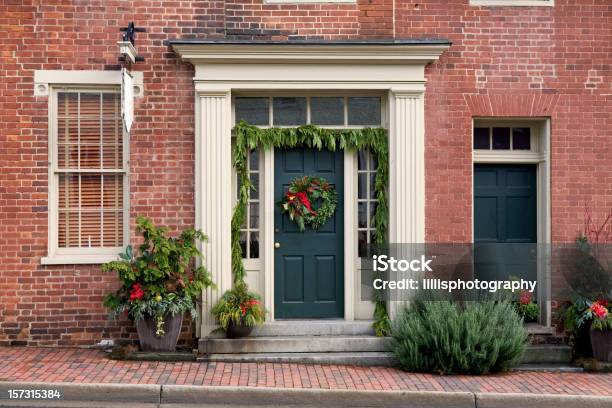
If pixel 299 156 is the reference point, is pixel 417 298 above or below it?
below

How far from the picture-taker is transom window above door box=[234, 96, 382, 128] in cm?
984

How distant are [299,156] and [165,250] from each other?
2.08 meters

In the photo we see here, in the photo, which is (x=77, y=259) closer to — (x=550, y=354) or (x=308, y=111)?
(x=308, y=111)

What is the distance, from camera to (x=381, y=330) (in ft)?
31.3

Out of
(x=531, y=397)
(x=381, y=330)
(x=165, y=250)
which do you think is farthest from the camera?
(x=381, y=330)

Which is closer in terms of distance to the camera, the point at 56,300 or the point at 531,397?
the point at 531,397

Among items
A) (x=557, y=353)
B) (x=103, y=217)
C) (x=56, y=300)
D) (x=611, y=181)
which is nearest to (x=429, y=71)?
(x=611, y=181)

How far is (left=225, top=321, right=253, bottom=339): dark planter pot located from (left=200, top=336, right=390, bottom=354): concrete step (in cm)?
6

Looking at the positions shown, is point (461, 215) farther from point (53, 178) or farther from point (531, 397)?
point (53, 178)

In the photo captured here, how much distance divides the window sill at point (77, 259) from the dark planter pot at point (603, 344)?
18.9 feet

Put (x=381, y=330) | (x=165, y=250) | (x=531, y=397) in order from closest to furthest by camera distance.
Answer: (x=531, y=397)
(x=165, y=250)
(x=381, y=330)

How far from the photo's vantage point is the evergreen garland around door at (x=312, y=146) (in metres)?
9.66

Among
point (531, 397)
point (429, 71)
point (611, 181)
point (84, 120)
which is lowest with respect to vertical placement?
point (531, 397)

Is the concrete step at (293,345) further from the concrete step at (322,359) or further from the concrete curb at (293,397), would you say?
the concrete curb at (293,397)
